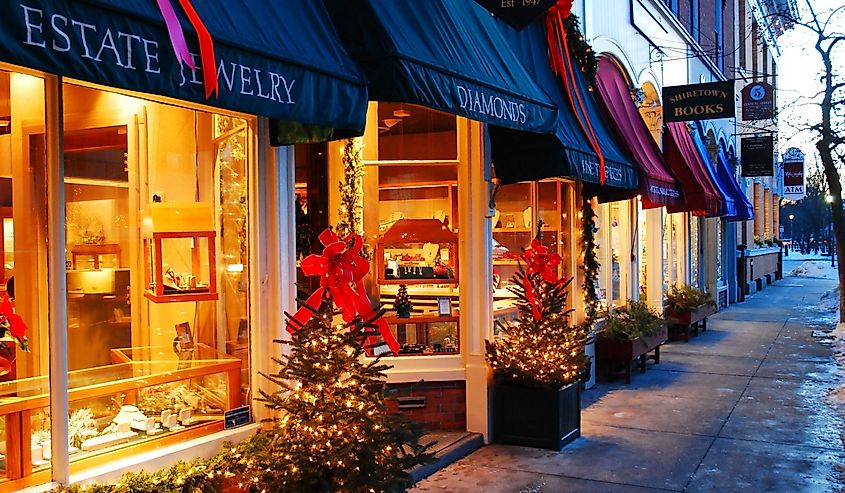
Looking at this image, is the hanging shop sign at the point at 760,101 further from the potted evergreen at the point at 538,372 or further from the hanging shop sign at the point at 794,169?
the potted evergreen at the point at 538,372

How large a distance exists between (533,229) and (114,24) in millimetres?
7506

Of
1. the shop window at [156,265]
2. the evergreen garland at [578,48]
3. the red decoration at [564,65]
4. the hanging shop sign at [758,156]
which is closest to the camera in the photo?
the shop window at [156,265]

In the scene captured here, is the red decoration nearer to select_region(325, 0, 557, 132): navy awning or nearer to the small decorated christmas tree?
select_region(325, 0, 557, 132): navy awning

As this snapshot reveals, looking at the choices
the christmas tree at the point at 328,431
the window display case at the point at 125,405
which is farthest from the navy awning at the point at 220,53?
the window display case at the point at 125,405

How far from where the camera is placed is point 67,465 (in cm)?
404

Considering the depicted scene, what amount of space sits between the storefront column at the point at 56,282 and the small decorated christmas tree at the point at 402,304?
13.7 ft

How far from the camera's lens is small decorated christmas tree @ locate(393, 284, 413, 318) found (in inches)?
311

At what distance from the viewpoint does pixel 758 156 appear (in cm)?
2248

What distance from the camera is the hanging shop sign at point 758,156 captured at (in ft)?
73.5

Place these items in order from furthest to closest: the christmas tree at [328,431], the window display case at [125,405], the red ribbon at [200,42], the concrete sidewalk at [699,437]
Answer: the concrete sidewalk at [699,437]
the christmas tree at [328,431]
the window display case at [125,405]
the red ribbon at [200,42]

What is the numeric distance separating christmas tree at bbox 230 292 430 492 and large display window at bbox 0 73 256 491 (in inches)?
23.9

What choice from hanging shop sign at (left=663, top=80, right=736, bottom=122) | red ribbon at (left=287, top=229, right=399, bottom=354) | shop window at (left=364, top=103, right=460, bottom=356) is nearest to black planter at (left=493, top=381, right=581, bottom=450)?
shop window at (left=364, top=103, right=460, bottom=356)

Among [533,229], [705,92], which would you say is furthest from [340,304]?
[705,92]

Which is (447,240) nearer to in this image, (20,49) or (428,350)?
(428,350)
